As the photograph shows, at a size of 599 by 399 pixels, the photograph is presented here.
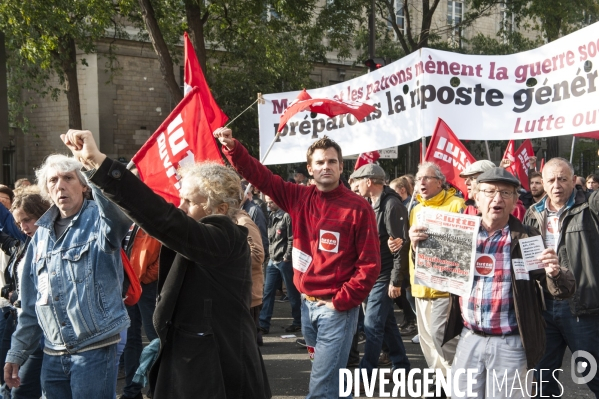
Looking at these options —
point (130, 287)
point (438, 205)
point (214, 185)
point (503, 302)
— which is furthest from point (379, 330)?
point (214, 185)

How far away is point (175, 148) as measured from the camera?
186 inches

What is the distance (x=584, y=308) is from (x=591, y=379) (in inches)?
21.3

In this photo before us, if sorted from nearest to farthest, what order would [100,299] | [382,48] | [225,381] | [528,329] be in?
1. [225,381]
2. [100,299]
3. [528,329]
4. [382,48]

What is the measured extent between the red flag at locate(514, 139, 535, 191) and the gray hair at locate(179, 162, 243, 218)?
30.7 ft

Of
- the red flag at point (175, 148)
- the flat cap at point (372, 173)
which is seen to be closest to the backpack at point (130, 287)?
the red flag at point (175, 148)

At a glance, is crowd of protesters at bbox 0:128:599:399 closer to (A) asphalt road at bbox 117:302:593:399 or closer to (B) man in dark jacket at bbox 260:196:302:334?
(A) asphalt road at bbox 117:302:593:399

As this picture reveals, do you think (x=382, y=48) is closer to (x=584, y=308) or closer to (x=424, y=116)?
(x=424, y=116)

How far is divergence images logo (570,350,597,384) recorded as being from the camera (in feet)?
15.1

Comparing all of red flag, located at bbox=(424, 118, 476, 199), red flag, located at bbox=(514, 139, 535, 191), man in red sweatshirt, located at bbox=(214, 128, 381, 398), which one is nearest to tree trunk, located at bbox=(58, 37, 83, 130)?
red flag, located at bbox=(514, 139, 535, 191)

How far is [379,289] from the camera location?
5977 mm

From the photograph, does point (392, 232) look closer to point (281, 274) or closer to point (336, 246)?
point (336, 246)

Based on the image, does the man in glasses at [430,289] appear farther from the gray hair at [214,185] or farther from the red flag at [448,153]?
the gray hair at [214,185]

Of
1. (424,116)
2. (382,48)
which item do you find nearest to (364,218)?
(424,116)

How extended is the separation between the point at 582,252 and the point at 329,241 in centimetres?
189
